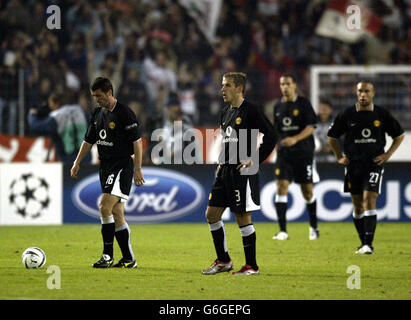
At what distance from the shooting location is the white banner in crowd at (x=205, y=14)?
19594 mm

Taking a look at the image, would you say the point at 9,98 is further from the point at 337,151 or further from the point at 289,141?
the point at 337,151

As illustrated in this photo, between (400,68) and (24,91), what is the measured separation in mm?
7002

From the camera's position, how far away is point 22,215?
14984mm

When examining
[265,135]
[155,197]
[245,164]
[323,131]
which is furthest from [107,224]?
[323,131]

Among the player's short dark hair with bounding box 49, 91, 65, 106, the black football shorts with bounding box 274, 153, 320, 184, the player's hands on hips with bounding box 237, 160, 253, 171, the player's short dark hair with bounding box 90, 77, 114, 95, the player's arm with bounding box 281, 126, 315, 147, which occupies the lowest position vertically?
the black football shorts with bounding box 274, 153, 320, 184

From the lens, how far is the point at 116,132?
9.30m

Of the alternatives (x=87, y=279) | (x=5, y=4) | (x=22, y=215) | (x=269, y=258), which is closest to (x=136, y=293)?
(x=87, y=279)

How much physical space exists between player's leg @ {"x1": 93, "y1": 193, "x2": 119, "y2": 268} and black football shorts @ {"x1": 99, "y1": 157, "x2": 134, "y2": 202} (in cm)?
7

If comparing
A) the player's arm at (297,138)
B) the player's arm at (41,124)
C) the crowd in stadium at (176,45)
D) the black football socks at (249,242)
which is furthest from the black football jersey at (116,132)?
the crowd in stadium at (176,45)

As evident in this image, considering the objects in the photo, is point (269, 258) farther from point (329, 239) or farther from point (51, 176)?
point (51, 176)

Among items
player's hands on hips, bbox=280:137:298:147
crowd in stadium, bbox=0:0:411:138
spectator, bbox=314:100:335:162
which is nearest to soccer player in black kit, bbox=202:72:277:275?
player's hands on hips, bbox=280:137:298:147

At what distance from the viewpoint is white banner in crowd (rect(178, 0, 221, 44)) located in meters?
19.6

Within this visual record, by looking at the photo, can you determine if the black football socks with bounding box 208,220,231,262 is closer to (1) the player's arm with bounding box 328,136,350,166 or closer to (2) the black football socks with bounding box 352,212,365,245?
(1) the player's arm with bounding box 328,136,350,166
